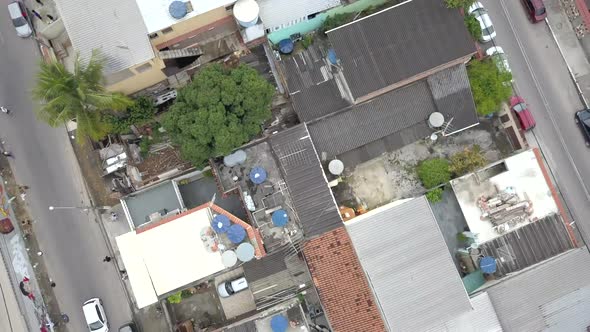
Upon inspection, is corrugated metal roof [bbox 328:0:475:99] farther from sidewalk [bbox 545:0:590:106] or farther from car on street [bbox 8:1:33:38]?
car on street [bbox 8:1:33:38]

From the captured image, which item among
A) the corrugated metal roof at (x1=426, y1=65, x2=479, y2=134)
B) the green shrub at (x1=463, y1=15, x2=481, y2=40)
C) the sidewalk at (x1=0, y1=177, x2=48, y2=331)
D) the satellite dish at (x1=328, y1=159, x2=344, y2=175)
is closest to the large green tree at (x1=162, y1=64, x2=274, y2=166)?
the satellite dish at (x1=328, y1=159, x2=344, y2=175)

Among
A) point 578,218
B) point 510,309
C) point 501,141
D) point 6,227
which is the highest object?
point 6,227

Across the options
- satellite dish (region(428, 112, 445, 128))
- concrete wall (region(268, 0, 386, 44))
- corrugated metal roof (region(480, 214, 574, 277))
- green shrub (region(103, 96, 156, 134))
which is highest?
concrete wall (region(268, 0, 386, 44))

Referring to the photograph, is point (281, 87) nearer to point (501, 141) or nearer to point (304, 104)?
point (304, 104)

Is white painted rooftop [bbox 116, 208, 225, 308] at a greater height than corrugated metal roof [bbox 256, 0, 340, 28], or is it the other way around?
corrugated metal roof [bbox 256, 0, 340, 28]

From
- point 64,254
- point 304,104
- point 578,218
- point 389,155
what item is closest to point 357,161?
point 389,155

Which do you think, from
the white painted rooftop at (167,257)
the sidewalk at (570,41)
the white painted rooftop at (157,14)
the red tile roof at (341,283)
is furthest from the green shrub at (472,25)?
the white painted rooftop at (167,257)

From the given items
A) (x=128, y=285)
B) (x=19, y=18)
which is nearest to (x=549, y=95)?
(x=128, y=285)
